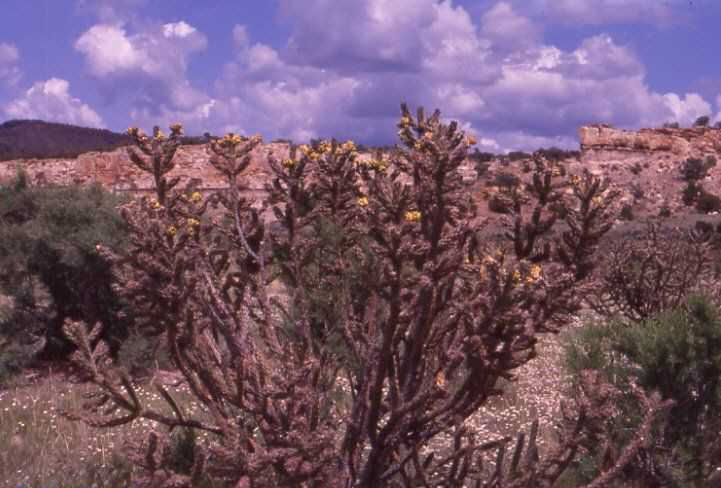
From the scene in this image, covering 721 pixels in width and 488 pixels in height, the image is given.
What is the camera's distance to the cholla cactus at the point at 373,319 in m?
2.87

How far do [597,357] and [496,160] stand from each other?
2001 inches

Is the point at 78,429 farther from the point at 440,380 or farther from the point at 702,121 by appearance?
the point at 702,121

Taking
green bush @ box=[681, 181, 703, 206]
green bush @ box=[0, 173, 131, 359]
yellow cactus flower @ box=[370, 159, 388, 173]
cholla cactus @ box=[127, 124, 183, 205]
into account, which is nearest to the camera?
yellow cactus flower @ box=[370, 159, 388, 173]

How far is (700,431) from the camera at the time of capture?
577 cm

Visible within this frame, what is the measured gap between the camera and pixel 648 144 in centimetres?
5656

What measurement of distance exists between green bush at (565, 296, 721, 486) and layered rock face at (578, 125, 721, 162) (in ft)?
168

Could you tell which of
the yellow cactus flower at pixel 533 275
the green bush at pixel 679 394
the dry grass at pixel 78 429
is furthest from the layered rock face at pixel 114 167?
the yellow cactus flower at pixel 533 275

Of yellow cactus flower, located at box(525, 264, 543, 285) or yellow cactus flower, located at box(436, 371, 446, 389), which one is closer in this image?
yellow cactus flower, located at box(525, 264, 543, 285)

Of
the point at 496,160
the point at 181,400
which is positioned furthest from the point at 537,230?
the point at 496,160

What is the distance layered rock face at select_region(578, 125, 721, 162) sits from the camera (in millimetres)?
55719

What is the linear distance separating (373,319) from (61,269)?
9802mm

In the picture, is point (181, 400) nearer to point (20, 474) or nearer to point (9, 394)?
point (9, 394)

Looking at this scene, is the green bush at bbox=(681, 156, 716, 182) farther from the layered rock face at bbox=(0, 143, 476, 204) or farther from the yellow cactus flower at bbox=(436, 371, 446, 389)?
the yellow cactus flower at bbox=(436, 371, 446, 389)

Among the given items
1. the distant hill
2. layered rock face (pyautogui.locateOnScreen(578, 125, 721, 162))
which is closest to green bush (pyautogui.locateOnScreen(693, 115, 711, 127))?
layered rock face (pyautogui.locateOnScreen(578, 125, 721, 162))
